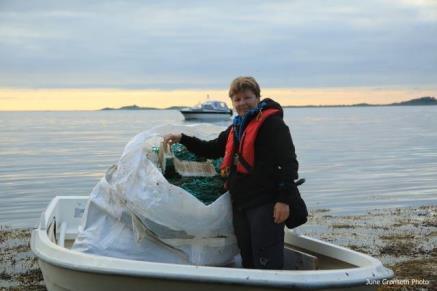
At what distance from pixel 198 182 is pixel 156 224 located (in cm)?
73

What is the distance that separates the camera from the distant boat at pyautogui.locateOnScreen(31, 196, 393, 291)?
4.27 metres

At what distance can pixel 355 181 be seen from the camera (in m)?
20.6

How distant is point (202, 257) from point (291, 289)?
3.76 feet

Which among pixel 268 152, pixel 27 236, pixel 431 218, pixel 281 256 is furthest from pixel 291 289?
pixel 431 218

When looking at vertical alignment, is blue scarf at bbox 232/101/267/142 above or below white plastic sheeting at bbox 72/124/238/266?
above

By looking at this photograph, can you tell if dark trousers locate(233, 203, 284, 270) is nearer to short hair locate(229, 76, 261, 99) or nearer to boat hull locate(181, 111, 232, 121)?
short hair locate(229, 76, 261, 99)

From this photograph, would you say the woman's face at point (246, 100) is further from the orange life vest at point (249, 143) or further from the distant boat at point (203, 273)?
the distant boat at point (203, 273)

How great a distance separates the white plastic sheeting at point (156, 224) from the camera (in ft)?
16.7

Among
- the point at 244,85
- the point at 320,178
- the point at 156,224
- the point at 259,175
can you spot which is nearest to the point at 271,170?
the point at 259,175

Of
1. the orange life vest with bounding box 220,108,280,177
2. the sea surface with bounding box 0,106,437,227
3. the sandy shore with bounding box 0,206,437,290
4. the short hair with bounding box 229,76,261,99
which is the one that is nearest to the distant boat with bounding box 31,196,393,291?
the orange life vest with bounding box 220,108,280,177

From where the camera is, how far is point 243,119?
16.2ft

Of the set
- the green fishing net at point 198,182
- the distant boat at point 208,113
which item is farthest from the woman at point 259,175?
the distant boat at point 208,113

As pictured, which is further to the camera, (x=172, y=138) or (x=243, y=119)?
(x=172, y=138)

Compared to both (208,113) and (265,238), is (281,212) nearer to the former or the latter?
(265,238)
